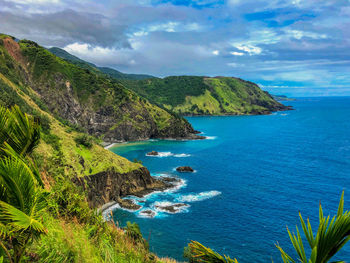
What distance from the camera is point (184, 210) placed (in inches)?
2495

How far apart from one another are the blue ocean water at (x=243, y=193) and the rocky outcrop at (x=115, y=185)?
5598mm

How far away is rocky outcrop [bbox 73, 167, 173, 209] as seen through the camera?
6172 centimetres

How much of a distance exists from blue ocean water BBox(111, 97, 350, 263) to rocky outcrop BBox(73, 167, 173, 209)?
560cm

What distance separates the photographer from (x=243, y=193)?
73312 millimetres

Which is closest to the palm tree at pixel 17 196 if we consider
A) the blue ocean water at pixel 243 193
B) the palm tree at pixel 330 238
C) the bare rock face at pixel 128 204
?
the palm tree at pixel 330 238

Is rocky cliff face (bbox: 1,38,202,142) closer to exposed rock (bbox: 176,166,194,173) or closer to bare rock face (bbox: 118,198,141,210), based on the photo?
exposed rock (bbox: 176,166,194,173)

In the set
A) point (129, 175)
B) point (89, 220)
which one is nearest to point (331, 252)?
point (89, 220)

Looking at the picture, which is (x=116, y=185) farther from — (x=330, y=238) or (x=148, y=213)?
(x=330, y=238)

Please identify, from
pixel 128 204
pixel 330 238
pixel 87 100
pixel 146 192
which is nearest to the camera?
pixel 330 238

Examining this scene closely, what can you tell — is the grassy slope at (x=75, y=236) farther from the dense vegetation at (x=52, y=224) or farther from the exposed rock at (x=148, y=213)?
the exposed rock at (x=148, y=213)

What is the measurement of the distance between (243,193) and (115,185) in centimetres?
3618

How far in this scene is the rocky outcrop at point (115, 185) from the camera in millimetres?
61719

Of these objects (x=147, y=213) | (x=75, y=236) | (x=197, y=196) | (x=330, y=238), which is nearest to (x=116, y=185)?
(x=147, y=213)

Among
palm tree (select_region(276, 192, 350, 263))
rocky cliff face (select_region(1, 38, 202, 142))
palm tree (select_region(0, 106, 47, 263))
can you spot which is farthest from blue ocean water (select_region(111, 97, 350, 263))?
palm tree (select_region(276, 192, 350, 263))
